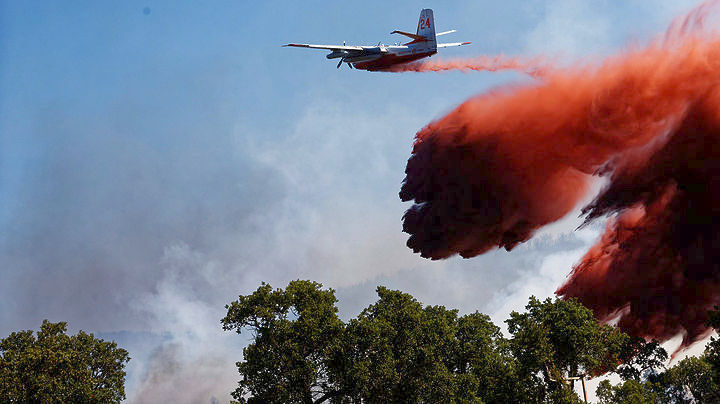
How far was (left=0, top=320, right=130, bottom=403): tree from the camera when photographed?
43125mm

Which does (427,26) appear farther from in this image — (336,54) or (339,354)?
(339,354)

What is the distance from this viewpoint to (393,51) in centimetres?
5269

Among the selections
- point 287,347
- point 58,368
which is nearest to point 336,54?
point 287,347

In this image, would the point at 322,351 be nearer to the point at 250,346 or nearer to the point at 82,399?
the point at 250,346

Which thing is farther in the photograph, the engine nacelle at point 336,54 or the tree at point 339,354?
the engine nacelle at point 336,54

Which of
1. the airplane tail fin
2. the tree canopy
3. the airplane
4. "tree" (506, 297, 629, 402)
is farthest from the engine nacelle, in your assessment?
"tree" (506, 297, 629, 402)

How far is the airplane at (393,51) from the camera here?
52000 mm

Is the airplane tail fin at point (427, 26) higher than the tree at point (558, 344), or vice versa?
the airplane tail fin at point (427, 26)

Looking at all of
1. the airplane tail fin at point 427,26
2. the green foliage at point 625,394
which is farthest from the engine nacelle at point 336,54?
the green foliage at point 625,394

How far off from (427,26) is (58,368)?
43.4 metres

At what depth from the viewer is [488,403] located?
147ft

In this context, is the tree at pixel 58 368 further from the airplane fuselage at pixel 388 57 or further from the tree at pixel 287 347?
the airplane fuselage at pixel 388 57

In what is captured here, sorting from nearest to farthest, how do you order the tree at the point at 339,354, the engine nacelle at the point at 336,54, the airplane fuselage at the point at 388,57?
the tree at the point at 339,354 → the engine nacelle at the point at 336,54 → the airplane fuselage at the point at 388,57

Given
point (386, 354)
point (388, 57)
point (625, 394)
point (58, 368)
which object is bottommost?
point (625, 394)
